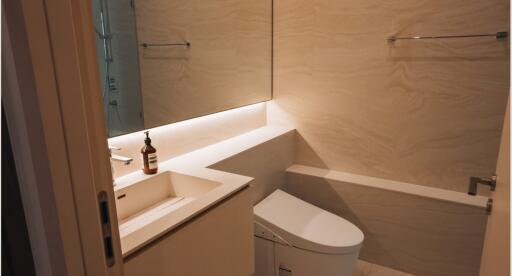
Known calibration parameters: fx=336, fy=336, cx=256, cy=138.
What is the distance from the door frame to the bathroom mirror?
32.9 inches

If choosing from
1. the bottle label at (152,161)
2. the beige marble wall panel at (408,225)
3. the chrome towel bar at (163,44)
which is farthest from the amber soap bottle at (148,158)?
the beige marble wall panel at (408,225)

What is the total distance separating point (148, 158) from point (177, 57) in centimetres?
57

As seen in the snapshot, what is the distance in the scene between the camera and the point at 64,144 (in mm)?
570

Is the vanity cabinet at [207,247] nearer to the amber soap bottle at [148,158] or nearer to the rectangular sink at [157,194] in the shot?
the rectangular sink at [157,194]

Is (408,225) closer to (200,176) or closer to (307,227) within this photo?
(307,227)

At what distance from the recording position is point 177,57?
1743 mm

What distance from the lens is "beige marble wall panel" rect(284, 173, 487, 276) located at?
193cm

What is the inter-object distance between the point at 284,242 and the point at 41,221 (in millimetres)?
1367

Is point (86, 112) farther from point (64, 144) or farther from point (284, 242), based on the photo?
Answer: point (284, 242)

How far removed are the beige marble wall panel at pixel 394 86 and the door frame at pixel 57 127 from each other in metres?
1.82

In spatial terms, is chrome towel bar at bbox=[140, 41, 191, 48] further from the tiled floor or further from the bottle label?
the tiled floor

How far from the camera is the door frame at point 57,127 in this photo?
1.67ft

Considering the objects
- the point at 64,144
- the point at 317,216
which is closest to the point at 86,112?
the point at 64,144

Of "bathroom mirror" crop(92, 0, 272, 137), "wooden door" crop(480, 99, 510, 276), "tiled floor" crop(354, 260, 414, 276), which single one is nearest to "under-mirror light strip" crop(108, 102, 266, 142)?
"bathroom mirror" crop(92, 0, 272, 137)
